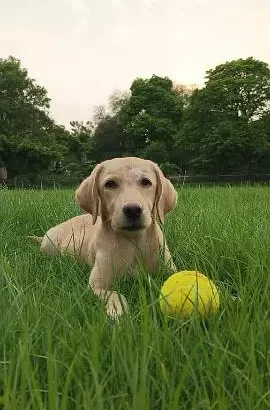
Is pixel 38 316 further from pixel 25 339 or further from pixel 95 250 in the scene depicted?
pixel 95 250

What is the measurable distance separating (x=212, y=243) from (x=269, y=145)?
146ft

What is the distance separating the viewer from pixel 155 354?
73.3 inches

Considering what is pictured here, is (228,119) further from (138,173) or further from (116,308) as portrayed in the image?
(116,308)

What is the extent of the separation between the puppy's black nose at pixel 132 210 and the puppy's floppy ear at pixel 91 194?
51cm

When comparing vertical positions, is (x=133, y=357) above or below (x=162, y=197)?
below

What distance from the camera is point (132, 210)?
3.65 metres

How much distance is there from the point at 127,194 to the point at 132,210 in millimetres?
209

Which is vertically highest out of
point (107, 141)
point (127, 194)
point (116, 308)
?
point (127, 194)

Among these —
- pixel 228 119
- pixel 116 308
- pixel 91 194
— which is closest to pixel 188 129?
pixel 228 119

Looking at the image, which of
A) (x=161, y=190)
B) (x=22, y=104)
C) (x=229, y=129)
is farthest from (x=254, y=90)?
(x=161, y=190)

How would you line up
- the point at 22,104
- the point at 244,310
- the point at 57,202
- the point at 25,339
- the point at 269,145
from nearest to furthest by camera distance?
the point at 25,339
the point at 244,310
the point at 57,202
the point at 269,145
the point at 22,104

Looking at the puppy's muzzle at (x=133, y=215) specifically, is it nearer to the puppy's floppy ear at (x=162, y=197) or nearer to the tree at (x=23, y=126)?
the puppy's floppy ear at (x=162, y=197)

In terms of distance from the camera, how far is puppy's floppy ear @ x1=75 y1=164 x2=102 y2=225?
4168 mm

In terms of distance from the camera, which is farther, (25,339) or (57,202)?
(57,202)
